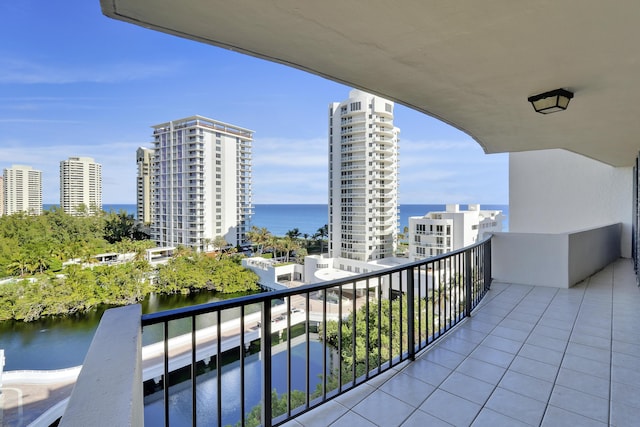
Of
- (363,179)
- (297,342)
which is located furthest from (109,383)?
(363,179)

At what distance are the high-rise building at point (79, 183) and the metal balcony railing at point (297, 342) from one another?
47.0m

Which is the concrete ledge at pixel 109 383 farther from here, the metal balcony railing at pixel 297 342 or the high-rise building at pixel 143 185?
the high-rise building at pixel 143 185

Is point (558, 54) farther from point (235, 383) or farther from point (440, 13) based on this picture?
point (235, 383)

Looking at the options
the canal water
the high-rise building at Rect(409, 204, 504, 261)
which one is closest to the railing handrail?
the canal water

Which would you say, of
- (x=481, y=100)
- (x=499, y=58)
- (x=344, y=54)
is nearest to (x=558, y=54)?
(x=499, y=58)

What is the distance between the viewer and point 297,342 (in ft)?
51.2

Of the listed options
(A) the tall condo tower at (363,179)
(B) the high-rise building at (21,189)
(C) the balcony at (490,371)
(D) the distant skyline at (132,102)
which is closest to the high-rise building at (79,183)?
(D) the distant skyline at (132,102)

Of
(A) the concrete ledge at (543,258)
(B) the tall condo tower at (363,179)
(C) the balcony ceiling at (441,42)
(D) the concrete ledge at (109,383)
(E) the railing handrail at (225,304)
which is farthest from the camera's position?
(B) the tall condo tower at (363,179)

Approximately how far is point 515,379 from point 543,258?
3.47 m

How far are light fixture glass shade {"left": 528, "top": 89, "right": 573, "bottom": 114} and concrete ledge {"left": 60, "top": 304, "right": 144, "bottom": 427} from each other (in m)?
3.61

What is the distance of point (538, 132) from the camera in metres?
4.09

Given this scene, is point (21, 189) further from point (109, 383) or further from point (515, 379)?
point (515, 379)

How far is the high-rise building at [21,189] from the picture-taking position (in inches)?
1709

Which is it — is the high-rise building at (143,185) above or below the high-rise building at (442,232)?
above
